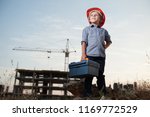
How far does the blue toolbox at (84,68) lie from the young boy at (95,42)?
21 centimetres

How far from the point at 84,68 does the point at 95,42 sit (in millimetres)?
822

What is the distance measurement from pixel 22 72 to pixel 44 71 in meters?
1.64

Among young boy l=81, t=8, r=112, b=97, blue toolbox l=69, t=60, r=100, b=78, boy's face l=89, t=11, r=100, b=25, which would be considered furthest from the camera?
boy's face l=89, t=11, r=100, b=25

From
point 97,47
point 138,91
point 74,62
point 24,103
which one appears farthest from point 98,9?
point 24,103

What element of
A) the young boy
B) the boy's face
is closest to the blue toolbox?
the young boy

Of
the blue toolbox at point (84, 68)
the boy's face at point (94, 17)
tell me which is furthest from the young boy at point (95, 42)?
the blue toolbox at point (84, 68)

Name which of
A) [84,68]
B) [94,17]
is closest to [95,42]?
[94,17]

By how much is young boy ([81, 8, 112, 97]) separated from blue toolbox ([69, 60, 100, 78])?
21 cm

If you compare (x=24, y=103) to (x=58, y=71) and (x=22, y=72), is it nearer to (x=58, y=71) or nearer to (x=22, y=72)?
(x=58, y=71)

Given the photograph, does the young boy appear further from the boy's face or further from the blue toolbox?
the blue toolbox

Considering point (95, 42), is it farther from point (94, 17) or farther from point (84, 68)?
point (84, 68)

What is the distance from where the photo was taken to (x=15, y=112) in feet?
14.1

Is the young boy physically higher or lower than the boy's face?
lower

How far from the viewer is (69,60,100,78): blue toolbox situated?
555 centimetres
